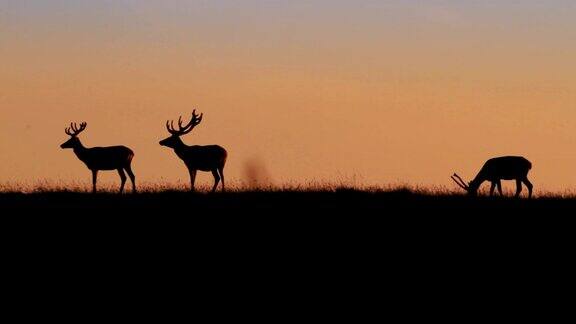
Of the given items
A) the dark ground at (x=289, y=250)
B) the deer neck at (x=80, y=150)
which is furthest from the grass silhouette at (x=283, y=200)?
the deer neck at (x=80, y=150)

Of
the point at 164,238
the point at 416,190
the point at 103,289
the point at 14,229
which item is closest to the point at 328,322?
the point at 103,289

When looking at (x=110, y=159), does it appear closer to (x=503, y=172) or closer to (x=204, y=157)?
(x=204, y=157)

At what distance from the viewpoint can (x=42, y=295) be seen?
1761 centimetres

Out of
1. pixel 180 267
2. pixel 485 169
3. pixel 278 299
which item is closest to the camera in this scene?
pixel 278 299

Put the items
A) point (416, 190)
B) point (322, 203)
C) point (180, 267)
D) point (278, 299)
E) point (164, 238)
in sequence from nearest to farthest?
1. point (278, 299)
2. point (180, 267)
3. point (164, 238)
4. point (322, 203)
5. point (416, 190)

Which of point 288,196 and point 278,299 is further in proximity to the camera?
point 288,196

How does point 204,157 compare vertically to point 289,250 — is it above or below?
above

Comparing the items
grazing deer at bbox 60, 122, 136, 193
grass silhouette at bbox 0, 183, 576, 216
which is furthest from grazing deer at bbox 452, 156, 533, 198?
grazing deer at bbox 60, 122, 136, 193

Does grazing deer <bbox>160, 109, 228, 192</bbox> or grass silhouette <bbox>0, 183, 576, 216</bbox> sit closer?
grass silhouette <bbox>0, 183, 576, 216</bbox>

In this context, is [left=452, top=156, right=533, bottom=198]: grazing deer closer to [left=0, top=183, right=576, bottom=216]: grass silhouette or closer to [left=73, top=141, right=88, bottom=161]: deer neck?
[left=0, top=183, right=576, bottom=216]: grass silhouette

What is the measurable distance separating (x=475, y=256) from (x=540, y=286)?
179cm

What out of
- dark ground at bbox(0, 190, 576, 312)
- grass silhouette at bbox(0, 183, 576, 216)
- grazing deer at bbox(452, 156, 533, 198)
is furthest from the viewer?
grazing deer at bbox(452, 156, 533, 198)

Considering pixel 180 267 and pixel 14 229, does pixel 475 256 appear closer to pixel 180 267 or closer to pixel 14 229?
pixel 180 267

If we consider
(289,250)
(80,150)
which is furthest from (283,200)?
(80,150)
